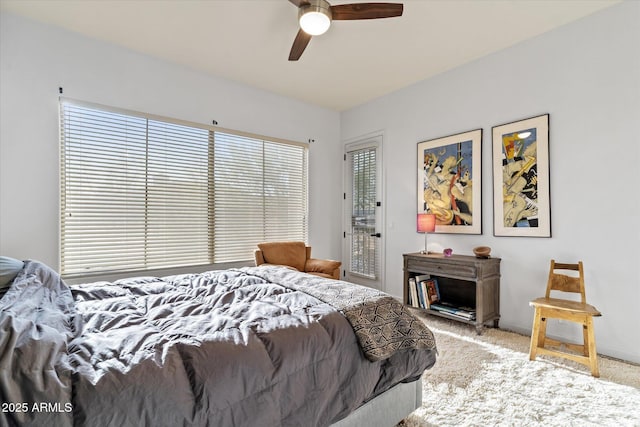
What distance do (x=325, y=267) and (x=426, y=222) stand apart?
52.7 inches

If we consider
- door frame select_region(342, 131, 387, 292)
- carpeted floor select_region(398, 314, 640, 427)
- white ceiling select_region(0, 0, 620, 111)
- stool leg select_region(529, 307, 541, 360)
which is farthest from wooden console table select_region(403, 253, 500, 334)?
white ceiling select_region(0, 0, 620, 111)

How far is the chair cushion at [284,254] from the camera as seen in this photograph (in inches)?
153

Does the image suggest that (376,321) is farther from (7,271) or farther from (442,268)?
(442,268)

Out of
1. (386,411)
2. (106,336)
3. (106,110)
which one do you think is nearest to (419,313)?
(386,411)

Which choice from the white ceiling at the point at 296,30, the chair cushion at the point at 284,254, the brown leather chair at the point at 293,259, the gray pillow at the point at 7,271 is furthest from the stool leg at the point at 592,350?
the gray pillow at the point at 7,271

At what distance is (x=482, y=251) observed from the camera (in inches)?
122

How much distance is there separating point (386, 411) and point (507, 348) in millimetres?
1737

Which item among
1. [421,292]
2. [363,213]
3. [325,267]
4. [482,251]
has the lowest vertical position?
[421,292]

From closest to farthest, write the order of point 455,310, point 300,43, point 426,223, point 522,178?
point 300,43 < point 522,178 < point 455,310 < point 426,223

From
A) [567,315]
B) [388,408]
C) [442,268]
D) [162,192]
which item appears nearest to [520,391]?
[567,315]

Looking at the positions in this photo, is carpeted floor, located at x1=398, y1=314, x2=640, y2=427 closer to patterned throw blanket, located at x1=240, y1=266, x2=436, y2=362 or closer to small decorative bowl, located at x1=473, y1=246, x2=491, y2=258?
patterned throw blanket, located at x1=240, y1=266, x2=436, y2=362

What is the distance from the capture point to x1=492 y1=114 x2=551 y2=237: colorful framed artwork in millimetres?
2889

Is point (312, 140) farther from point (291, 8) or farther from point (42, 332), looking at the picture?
point (42, 332)

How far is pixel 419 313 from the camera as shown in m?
3.71
